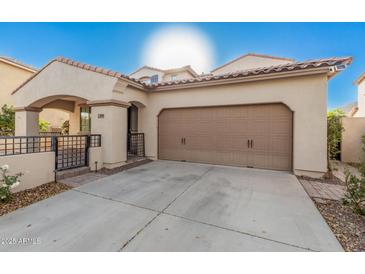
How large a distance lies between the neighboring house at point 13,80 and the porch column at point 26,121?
4.53 meters

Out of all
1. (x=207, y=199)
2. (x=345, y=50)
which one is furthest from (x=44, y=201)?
(x=345, y=50)

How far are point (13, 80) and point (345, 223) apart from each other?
65.1ft

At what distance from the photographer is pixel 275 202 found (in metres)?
3.71

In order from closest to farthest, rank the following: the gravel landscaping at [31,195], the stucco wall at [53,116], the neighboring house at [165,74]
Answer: the gravel landscaping at [31,195] < the stucco wall at [53,116] < the neighboring house at [165,74]

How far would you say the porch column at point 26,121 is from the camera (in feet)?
28.7

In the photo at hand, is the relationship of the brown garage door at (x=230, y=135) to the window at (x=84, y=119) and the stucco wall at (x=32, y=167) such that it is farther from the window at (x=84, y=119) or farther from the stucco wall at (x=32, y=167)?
the window at (x=84, y=119)

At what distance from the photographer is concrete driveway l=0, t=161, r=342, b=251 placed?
2.30 m

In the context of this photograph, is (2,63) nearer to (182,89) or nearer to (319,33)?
(182,89)

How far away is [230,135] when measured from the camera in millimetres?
7051

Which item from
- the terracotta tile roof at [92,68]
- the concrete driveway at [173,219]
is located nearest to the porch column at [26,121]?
the terracotta tile roof at [92,68]

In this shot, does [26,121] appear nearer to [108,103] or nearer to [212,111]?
[108,103]

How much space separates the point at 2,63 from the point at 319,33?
19.6m

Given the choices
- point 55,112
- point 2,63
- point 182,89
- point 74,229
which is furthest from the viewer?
point 55,112

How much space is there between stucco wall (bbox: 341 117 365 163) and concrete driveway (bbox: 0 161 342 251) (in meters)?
5.81
